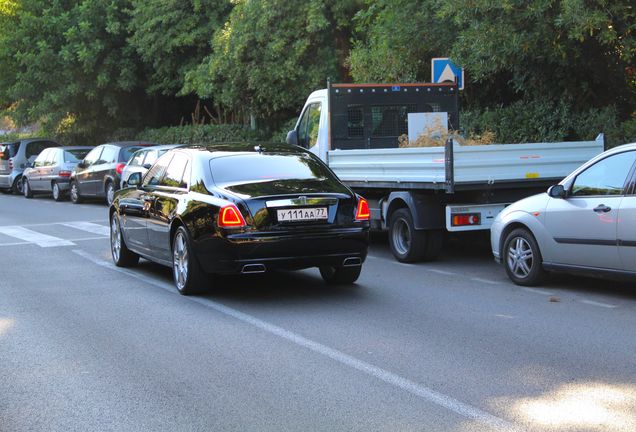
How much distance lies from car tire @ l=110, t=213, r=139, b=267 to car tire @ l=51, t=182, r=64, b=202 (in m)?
14.4

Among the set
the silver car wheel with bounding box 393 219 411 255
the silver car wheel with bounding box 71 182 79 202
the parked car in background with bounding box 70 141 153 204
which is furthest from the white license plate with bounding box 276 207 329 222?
the silver car wheel with bounding box 71 182 79 202

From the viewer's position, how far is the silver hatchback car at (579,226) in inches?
323

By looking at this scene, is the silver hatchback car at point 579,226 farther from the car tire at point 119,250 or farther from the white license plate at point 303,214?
the car tire at point 119,250

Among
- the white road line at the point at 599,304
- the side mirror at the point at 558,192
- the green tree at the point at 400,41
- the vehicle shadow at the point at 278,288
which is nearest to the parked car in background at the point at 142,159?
the green tree at the point at 400,41

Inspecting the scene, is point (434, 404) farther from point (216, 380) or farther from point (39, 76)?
point (39, 76)

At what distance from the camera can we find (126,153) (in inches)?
873

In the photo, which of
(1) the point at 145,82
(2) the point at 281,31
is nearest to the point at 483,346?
(2) the point at 281,31

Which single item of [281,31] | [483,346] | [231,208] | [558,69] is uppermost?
[281,31]

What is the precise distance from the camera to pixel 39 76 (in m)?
33.4

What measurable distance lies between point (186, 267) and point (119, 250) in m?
2.68

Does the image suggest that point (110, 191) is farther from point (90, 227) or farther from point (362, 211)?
point (362, 211)

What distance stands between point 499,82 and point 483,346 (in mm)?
11928

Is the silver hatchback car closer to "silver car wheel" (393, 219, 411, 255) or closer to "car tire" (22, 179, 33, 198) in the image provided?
"silver car wheel" (393, 219, 411, 255)

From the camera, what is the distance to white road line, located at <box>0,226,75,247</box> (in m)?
14.0
